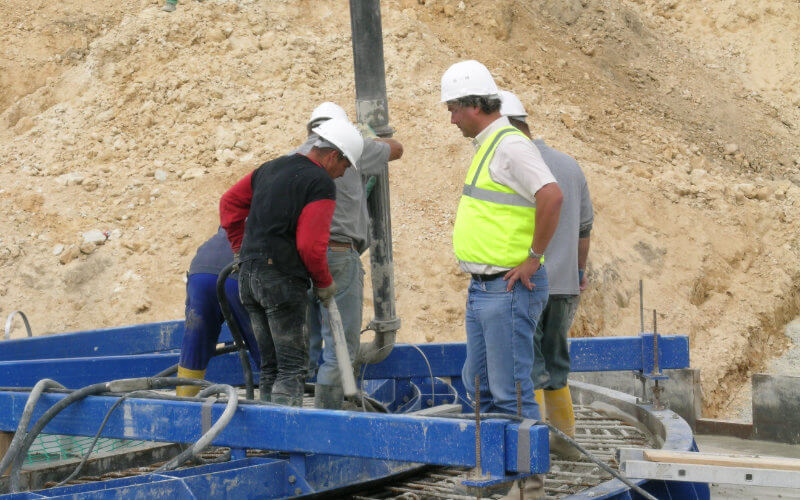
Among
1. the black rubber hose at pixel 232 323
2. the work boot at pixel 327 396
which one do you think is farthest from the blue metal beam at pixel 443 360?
the work boot at pixel 327 396

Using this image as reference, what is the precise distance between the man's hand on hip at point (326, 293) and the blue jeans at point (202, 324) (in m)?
0.74

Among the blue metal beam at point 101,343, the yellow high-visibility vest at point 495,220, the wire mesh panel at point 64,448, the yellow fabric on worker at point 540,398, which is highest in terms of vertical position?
the yellow high-visibility vest at point 495,220

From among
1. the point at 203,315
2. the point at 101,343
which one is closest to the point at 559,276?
the point at 203,315

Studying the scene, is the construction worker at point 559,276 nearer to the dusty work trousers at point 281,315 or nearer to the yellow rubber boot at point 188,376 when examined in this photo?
the dusty work trousers at point 281,315

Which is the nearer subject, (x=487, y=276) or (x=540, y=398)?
(x=487, y=276)

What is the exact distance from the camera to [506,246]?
14.2 ft

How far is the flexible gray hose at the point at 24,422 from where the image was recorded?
14.6 feet

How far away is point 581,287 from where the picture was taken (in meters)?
5.36

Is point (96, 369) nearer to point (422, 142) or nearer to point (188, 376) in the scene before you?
point (188, 376)

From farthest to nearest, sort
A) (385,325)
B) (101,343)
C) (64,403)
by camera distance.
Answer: (101,343)
(385,325)
(64,403)

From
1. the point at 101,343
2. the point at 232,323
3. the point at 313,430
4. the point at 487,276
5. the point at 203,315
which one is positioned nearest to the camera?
the point at 313,430

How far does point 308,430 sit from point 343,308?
1293 millimetres

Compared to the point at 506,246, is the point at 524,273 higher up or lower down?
lower down

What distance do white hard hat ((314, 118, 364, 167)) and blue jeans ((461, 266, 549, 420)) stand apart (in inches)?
41.2
